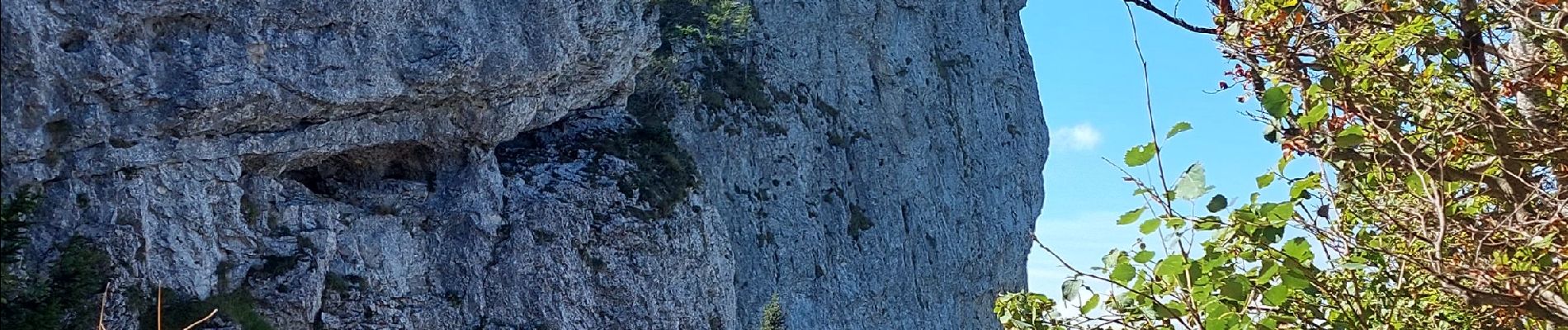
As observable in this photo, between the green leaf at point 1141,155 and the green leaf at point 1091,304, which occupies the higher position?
the green leaf at point 1141,155

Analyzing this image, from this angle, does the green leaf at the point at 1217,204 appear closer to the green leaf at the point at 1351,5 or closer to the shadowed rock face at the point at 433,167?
the green leaf at the point at 1351,5

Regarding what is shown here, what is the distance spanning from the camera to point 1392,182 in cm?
408

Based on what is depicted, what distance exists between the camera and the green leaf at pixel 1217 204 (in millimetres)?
3227

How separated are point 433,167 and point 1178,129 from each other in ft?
61.9

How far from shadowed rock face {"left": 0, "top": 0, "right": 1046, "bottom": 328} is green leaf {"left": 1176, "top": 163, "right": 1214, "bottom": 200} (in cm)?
1360

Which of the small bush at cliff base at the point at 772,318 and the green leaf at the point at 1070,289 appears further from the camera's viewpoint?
the small bush at cliff base at the point at 772,318

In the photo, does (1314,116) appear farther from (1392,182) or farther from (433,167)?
(433,167)

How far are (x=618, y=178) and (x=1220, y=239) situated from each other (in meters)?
19.5

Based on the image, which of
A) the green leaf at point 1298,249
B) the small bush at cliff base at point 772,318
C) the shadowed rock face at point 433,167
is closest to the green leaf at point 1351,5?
the green leaf at point 1298,249

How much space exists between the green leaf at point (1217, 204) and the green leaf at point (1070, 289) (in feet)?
1.65

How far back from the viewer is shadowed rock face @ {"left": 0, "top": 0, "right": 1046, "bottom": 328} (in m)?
14.5

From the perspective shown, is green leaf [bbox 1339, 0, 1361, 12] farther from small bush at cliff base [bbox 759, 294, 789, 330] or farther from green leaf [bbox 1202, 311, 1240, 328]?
small bush at cliff base [bbox 759, 294, 789, 330]

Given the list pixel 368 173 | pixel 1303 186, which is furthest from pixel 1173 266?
pixel 368 173

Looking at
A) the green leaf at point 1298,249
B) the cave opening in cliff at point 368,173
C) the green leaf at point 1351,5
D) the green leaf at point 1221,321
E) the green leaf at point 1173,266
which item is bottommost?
the green leaf at point 1221,321
